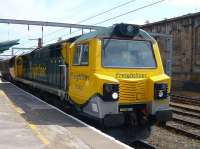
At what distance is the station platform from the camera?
316 inches

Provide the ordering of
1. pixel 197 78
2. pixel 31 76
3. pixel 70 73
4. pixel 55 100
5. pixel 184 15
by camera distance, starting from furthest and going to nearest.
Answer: pixel 184 15 → pixel 197 78 → pixel 31 76 → pixel 55 100 → pixel 70 73

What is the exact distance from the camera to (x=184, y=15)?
2994 cm

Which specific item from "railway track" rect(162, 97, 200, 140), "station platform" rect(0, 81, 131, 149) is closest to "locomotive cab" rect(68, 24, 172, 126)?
"station platform" rect(0, 81, 131, 149)

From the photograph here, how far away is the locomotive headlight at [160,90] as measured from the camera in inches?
386

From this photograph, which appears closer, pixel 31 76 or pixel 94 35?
pixel 94 35

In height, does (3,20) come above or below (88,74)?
above

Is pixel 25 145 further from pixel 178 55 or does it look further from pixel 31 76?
pixel 178 55

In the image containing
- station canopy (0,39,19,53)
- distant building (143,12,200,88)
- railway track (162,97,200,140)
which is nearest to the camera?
railway track (162,97,200,140)

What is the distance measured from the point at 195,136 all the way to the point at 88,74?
3336 millimetres

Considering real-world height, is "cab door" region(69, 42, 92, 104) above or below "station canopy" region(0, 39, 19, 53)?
below

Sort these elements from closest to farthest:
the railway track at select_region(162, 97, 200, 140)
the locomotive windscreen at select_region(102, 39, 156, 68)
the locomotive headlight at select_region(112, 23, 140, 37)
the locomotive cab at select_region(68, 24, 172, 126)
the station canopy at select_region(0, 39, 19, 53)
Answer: the locomotive cab at select_region(68, 24, 172, 126) < the locomotive windscreen at select_region(102, 39, 156, 68) < the locomotive headlight at select_region(112, 23, 140, 37) < the railway track at select_region(162, 97, 200, 140) < the station canopy at select_region(0, 39, 19, 53)

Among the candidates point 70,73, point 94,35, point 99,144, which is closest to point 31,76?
point 70,73

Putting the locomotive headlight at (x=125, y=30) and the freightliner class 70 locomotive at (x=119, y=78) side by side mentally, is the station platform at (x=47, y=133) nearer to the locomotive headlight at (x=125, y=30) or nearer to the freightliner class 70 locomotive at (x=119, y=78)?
the freightliner class 70 locomotive at (x=119, y=78)

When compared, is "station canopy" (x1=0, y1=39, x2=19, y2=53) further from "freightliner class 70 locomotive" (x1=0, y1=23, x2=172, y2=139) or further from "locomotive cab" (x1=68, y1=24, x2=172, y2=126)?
"locomotive cab" (x1=68, y1=24, x2=172, y2=126)
